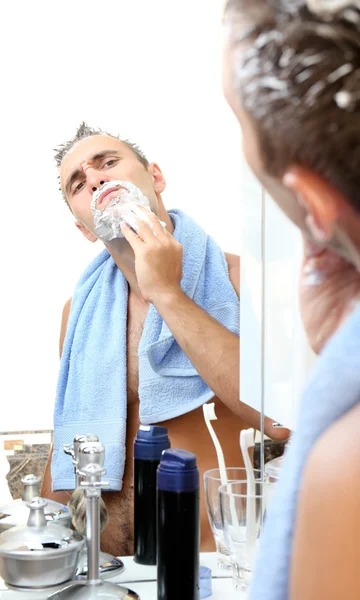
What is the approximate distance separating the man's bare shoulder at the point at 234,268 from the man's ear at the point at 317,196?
93 cm

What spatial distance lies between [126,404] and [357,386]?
1011mm

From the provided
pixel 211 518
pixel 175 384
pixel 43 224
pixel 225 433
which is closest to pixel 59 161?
pixel 43 224

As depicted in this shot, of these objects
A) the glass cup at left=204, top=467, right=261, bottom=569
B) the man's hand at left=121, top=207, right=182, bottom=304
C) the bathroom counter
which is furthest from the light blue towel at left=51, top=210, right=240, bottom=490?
the glass cup at left=204, top=467, right=261, bottom=569

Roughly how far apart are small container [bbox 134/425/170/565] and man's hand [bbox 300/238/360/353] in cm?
61

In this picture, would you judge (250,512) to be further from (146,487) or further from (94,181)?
(94,181)

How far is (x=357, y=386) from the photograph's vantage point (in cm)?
20

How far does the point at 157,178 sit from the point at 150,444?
0.59 meters

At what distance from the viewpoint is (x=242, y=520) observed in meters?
0.71

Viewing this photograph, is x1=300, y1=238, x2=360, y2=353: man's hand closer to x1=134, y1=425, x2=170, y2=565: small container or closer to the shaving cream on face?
x1=134, y1=425, x2=170, y2=565: small container

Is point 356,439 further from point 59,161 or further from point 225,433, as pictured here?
point 59,161

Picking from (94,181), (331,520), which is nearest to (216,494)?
(331,520)

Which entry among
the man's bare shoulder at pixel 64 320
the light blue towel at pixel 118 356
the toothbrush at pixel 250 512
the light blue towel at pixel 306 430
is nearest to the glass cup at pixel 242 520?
the toothbrush at pixel 250 512

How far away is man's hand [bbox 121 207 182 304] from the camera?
108 cm

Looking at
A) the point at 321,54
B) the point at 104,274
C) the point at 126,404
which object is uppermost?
the point at 104,274
